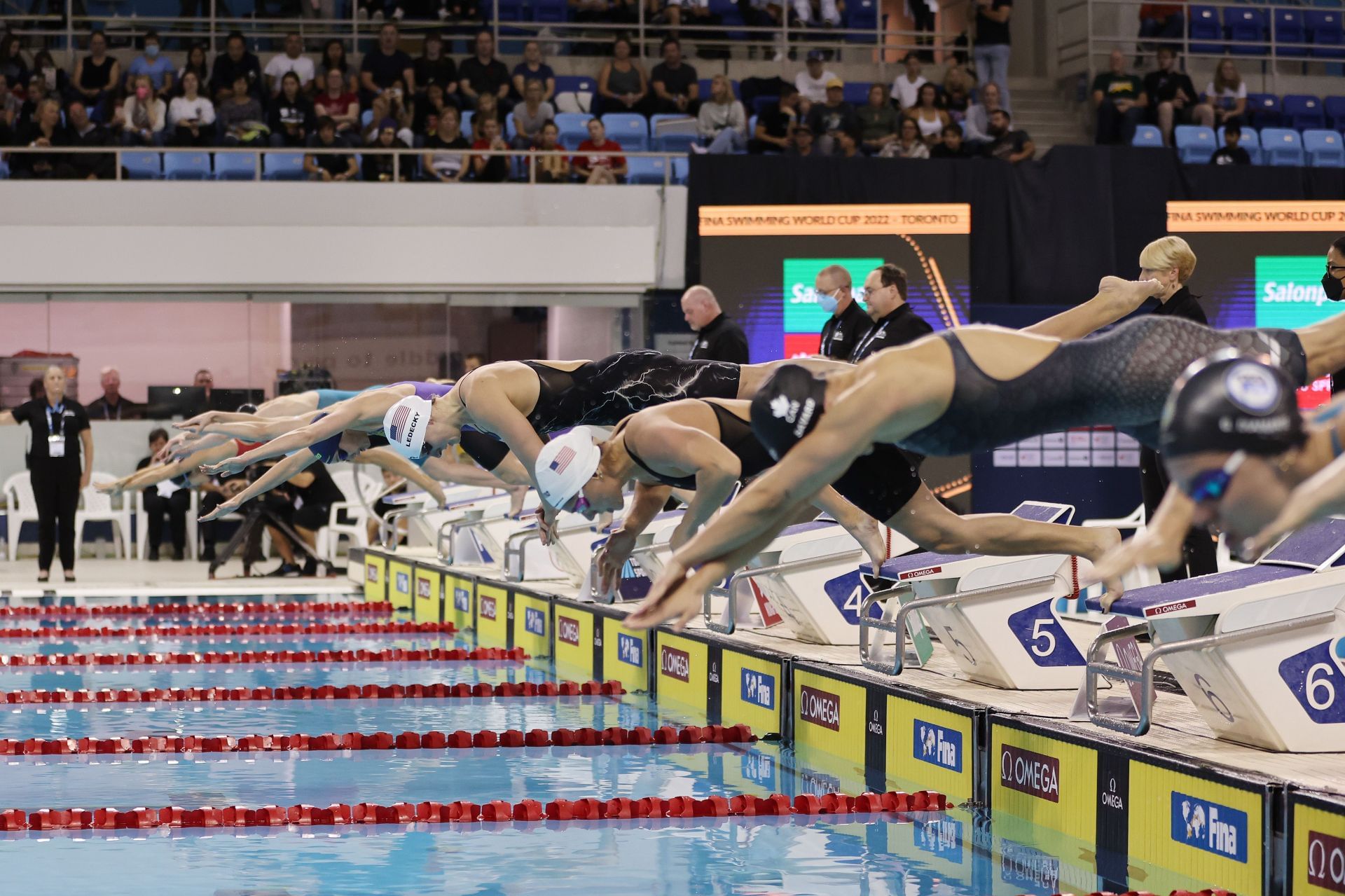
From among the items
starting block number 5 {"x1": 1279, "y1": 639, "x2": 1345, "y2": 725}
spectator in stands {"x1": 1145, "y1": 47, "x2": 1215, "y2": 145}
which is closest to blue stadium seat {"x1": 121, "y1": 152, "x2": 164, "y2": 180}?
spectator in stands {"x1": 1145, "y1": 47, "x2": 1215, "y2": 145}

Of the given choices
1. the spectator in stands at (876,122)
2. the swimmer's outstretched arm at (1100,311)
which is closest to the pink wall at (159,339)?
the spectator in stands at (876,122)

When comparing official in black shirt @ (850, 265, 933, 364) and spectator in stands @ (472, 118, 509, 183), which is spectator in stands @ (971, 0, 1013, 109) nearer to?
spectator in stands @ (472, 118, 509, 183)

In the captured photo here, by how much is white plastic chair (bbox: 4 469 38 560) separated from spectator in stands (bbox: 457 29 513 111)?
573 centimetres

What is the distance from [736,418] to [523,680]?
389cm

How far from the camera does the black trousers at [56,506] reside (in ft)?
42.3

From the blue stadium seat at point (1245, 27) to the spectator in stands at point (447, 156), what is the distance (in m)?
8.89

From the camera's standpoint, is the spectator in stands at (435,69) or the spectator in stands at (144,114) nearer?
the spectator in stands at (144,114)

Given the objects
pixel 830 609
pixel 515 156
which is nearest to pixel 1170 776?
pixel 830 609

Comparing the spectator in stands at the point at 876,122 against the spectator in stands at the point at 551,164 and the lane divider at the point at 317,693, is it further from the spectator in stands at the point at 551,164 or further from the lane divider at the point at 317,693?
the lane divider at the point at 317,693

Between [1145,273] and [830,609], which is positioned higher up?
[1145,273]

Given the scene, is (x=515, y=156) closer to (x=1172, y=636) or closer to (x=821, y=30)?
(x=821, y=30)

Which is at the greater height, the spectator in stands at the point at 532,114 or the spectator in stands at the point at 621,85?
the spectator in stands at the point at 621,85

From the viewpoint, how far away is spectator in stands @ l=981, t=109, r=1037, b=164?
16.0 meters

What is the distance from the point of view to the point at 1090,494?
52.7 ft
